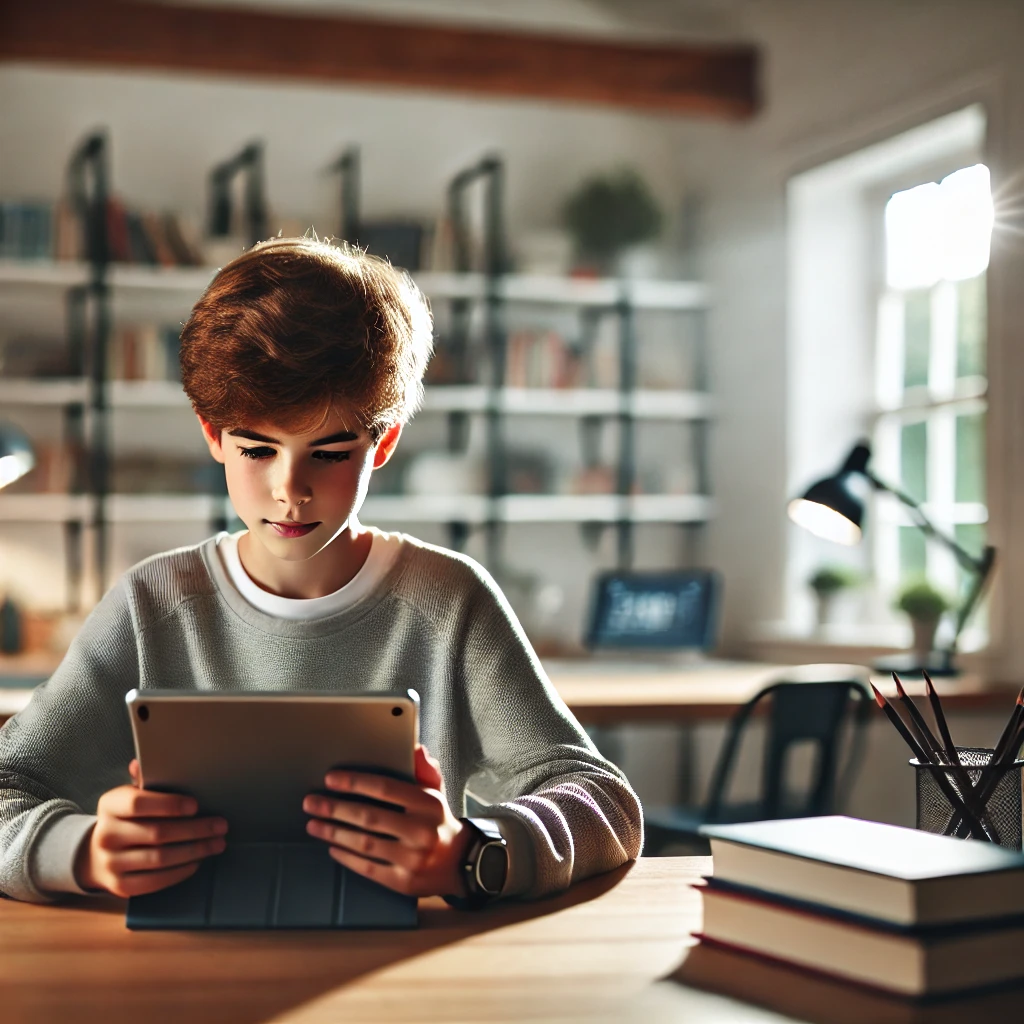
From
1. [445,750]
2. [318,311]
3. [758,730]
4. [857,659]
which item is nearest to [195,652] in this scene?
[445,750]

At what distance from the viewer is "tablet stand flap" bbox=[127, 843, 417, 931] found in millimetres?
1033

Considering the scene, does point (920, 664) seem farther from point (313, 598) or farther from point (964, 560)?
point (313, 598)

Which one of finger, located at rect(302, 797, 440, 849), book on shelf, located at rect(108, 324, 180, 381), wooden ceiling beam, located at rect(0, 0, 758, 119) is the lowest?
finger, located at rect(302, 797, 440, 849)

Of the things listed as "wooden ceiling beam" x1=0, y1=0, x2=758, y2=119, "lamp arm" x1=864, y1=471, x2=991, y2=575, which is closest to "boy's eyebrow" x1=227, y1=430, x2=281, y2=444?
"lamp arm" x1=864, y1=471, x2=991, y2=575

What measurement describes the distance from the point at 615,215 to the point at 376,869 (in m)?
4.12

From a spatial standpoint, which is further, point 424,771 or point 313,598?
point 313,598

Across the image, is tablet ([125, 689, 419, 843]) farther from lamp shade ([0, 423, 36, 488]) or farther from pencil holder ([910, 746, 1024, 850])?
lamp shade ([0, 423, 36, 488])

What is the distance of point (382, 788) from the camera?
1001mm

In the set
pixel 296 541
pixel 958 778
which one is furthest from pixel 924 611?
pixel 296 541

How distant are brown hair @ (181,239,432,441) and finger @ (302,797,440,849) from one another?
342 mm

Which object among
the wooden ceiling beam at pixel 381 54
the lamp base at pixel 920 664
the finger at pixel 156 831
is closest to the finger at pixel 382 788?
the finger at pixel 156 831

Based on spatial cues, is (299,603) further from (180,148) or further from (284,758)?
(180,148)

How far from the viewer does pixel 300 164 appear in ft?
16.2

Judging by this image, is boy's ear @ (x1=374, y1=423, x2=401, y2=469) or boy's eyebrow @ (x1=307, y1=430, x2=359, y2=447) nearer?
boy's eyebrow @ (x1=307, y1=430, x2=359, y2=447)
